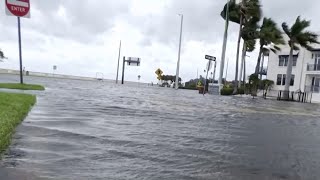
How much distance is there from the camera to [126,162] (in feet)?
22.1

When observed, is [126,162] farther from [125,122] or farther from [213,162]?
[125,122]

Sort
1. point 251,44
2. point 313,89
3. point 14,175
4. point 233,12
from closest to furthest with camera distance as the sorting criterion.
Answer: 1. point 14,175
2. point 233,12
3. point 313,89
4. point 251,44

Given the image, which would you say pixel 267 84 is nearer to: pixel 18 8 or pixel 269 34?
pixel 269 34

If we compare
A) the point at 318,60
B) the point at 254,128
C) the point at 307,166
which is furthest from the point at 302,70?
the point at 307,166

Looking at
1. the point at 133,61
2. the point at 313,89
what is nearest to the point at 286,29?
the point at 313,89

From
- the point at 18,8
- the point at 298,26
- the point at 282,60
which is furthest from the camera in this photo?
the point at 282,60

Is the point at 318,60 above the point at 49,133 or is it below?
above

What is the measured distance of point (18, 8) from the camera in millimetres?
21500

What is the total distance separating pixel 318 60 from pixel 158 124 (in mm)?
47917

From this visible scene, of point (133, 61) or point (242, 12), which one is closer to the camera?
point (242, 12)

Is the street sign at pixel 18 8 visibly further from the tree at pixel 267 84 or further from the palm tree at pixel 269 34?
the tree at pixel 267 84

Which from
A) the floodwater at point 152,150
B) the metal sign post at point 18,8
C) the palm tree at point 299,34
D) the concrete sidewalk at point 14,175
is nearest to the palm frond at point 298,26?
the palm tree at point 299,34

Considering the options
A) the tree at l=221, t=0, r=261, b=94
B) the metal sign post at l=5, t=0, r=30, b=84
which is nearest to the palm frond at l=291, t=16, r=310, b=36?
the tree at l=221, t=0, r=261, b=94

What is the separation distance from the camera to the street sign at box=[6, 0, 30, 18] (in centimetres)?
2126
